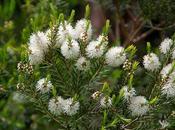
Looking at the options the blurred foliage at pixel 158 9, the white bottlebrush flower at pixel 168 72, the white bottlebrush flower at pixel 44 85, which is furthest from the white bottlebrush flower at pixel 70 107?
the blurred foliage at pixel 158 9

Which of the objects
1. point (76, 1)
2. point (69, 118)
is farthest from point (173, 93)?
point (76, 1)

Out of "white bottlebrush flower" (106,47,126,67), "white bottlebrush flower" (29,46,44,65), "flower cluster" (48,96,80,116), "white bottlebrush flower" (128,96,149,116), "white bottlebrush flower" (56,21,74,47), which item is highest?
"white bottlebrush flower" (56,21,74,47)

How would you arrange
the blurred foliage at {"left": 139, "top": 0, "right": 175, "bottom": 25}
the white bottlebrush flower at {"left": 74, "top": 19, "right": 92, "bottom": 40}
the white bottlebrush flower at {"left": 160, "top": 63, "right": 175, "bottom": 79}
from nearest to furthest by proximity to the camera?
the white bottlebrush flower at {"left": 160, "top": 63, "right": 175, "bottom": 79}
the white bottlebrush flower at {"left": 74, "top": 19, "right": 92, "bottom": 40}
the blurred foliage at {"left": 139, "top": 0, "right": 175, "bottom": 25}

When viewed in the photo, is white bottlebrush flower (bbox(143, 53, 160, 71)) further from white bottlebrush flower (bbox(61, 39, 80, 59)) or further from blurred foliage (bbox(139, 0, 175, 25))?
blurred foliage (bbox(139, 0, 175, 25))

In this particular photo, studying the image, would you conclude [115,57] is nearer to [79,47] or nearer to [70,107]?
[79,47]

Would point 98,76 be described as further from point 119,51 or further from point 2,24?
point 2,24

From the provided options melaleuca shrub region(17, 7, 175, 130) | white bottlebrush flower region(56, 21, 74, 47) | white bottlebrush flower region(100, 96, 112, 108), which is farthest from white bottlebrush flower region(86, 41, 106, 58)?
white bottlebrush flower region(100, 96, 112, 108)
